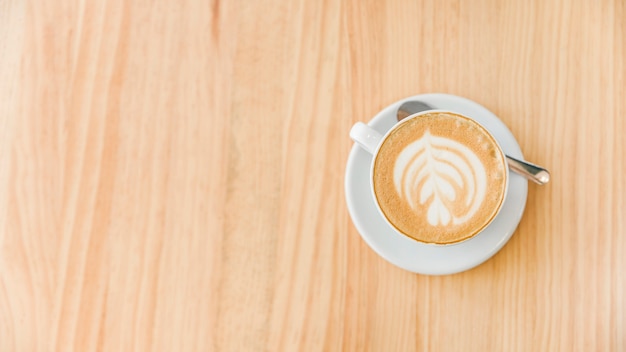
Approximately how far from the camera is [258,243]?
844 millimetres

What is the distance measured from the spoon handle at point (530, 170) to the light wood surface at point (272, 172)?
57mm

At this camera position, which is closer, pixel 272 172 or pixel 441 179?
pixel 441 179

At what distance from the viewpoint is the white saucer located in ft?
2.54

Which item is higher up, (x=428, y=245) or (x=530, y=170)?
(x=530, y=170)

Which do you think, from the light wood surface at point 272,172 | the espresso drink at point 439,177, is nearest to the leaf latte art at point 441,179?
the espresso drink at point 439,177

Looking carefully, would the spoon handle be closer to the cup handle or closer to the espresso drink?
the espresso drink

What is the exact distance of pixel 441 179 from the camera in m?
0.74

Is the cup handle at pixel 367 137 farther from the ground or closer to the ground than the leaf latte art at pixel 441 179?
farther from the ground

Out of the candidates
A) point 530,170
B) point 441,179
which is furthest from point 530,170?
point 441,179

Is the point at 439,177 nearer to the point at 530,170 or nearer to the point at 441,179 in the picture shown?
the point at 441,179

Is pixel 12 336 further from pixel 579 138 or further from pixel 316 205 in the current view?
pixel 579 138

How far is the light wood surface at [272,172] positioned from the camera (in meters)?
0.80

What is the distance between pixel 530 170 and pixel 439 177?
12 centimetres

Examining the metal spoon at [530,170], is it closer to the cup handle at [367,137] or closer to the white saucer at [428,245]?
the white saucer at [428,245]
